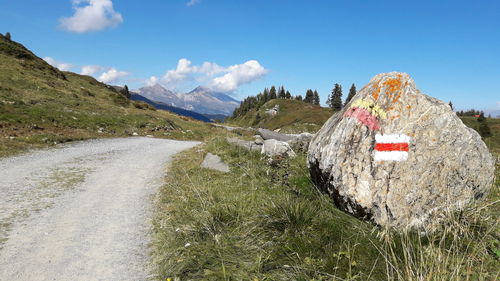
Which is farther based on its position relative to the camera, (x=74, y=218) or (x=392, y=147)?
(x=74, y=218)

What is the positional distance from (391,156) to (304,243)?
98.0 inches

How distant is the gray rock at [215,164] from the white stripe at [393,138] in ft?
19.7

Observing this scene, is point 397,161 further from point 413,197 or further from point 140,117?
point 140,117

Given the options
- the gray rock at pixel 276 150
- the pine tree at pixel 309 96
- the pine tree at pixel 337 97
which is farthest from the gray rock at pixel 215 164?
the pine tree at pixel 309 96

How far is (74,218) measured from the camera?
22.5ft

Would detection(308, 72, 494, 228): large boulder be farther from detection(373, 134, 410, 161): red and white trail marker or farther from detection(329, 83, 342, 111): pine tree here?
detection(329, 83, 342, 111): pine tree

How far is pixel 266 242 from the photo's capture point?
4.84 meters

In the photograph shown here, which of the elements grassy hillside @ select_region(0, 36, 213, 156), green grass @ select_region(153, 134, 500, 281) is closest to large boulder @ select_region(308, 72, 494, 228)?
green grass @ select_region(153, 134, 500, 281)

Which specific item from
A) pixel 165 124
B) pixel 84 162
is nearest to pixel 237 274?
pixel 84 162

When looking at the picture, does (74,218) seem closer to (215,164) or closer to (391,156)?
(215,164)

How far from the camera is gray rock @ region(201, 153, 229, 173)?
10.9 m

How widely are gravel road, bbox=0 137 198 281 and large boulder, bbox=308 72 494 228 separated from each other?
Result: 13.7 feet

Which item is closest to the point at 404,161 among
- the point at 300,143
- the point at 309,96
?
the point at 300,143

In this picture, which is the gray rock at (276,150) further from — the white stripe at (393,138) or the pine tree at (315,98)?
the pine tree at (315,98)
